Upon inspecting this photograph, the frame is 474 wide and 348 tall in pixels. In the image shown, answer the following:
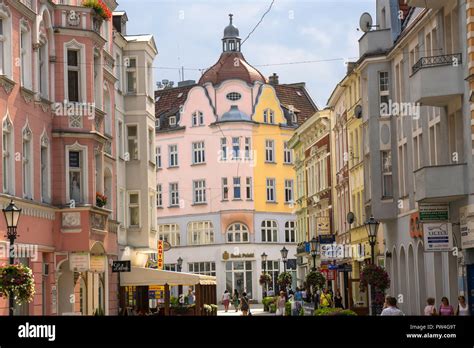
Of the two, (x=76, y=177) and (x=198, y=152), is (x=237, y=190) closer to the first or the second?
(x=198, y=152)

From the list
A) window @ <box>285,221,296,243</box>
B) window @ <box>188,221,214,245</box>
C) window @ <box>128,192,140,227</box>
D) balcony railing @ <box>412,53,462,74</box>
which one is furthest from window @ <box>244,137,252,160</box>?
balcony railing @ <box>412,53,462,74</box>

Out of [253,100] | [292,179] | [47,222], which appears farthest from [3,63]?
[292,179]

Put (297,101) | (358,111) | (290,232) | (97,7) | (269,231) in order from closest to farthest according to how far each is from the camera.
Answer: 1. (97,7)
2. (358,111)
3. (269,231)
4. (297,101)
5. (290,232)

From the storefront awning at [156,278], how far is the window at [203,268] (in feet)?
122

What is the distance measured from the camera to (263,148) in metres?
82.8

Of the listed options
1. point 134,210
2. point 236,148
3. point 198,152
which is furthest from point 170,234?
point 134,210

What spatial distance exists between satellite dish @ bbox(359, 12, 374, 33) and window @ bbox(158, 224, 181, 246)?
104 feet

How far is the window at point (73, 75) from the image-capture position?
115 ft

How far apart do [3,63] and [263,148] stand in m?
54.8

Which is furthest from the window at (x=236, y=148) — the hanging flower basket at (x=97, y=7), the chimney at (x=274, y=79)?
the hanging flower basket at (x=97, y=7)

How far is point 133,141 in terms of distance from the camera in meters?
46.2

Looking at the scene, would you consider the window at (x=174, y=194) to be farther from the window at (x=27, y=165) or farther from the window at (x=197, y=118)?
the window at (x=27, y=165)

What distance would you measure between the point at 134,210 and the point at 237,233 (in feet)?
110
